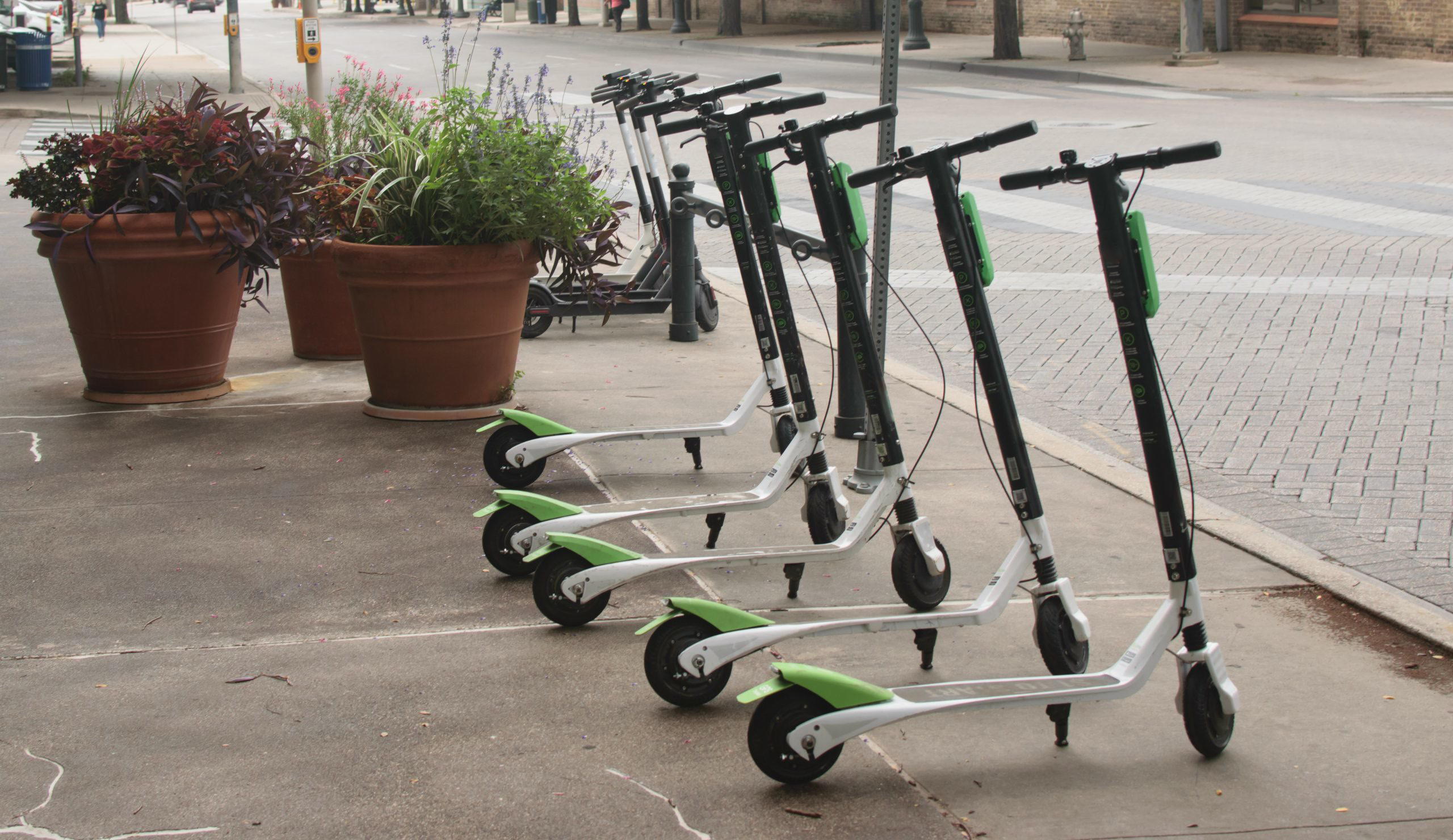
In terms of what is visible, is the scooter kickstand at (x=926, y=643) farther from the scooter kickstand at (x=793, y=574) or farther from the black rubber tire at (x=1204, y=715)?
the black rubber tire at (x=1204, y=715)

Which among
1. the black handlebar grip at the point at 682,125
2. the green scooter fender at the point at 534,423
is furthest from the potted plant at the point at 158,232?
the black handlebar grip at the point at 682,125

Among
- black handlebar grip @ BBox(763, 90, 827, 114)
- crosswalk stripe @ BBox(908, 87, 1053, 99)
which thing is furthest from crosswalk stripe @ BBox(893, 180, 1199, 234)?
crosswalk stripe @ BBox(908, 87, 1053, 99)

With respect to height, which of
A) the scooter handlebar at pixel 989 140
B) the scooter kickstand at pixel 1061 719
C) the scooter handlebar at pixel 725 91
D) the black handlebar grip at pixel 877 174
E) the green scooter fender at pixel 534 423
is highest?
the scooter handlebar at pixel 725 91

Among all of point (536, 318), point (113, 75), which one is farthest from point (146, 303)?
point (113, 75)

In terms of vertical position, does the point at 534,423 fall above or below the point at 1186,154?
below

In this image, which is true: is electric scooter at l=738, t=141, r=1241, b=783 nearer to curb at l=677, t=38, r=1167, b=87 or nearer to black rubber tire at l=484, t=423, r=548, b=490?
black rubber tire at l=484, t=423, r=548, b=490

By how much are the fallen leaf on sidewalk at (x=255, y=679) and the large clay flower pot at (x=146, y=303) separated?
114 inches

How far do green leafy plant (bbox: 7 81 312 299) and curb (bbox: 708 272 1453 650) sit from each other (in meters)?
3.01

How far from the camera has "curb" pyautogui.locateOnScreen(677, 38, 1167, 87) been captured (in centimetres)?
2625

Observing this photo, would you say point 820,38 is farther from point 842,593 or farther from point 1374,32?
point 842,593

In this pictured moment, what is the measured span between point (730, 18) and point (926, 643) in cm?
4027

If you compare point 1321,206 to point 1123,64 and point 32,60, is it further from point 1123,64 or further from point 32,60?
point 32,60

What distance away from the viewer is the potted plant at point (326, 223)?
651 cm

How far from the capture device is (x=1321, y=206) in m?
12.4
